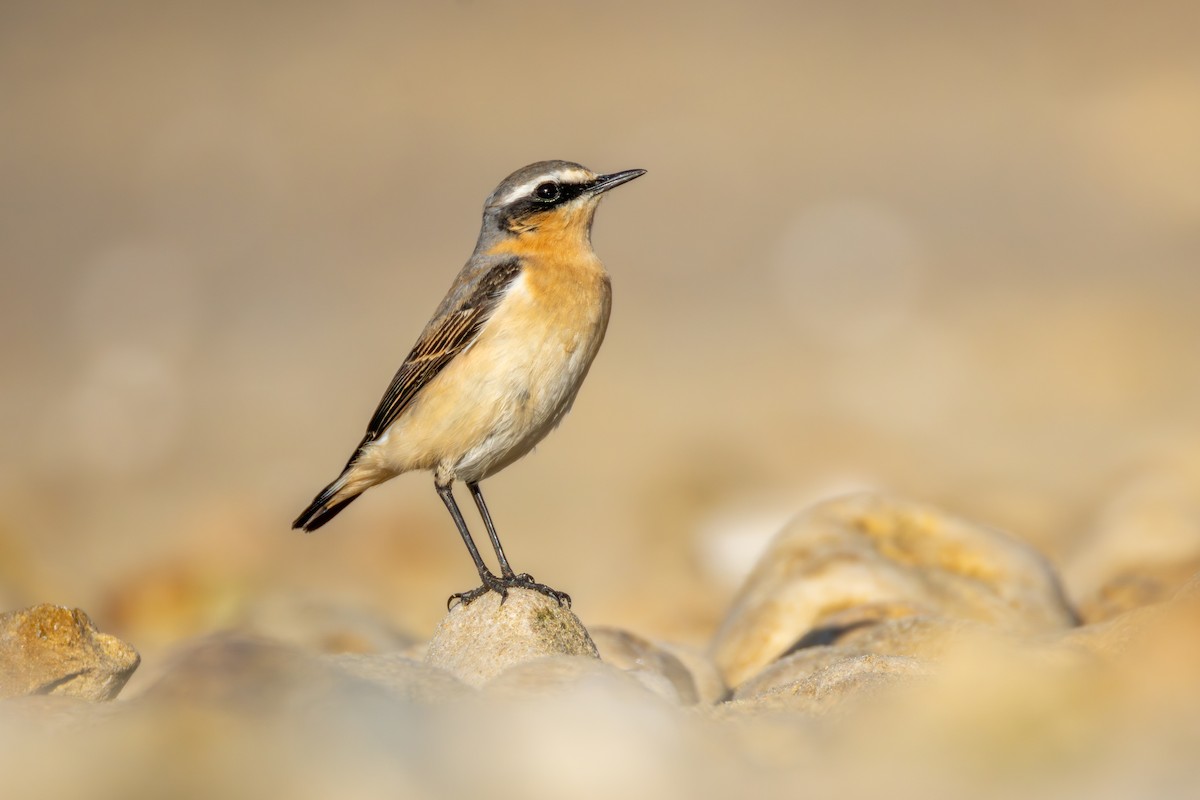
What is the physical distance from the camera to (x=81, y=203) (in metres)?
24.0

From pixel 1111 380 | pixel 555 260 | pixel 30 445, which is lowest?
pixel 1111 380

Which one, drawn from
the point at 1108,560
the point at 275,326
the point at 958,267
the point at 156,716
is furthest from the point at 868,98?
the point at 156,716

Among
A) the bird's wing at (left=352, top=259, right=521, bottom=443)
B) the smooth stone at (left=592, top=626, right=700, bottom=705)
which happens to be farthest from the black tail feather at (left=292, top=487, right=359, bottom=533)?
the smooth stone at (left=592, top=626, right=700, bottom=705)

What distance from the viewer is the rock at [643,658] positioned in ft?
26.2

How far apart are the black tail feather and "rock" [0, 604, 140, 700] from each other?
2345 millimetres

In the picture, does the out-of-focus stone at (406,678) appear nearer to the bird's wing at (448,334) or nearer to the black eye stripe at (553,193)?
the bird's wing at (448,334)

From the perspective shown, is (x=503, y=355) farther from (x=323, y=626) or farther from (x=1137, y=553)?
(x=1137, y=553)

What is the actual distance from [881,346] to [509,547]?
19.5ft

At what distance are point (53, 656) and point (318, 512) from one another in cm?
271

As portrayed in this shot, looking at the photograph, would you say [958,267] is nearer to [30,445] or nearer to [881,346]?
[881,346]

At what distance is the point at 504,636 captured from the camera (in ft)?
23.7

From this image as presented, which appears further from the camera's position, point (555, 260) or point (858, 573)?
point (858, 573)

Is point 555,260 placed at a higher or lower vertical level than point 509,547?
higher

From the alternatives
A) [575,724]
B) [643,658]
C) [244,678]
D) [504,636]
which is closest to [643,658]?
[643,658]
